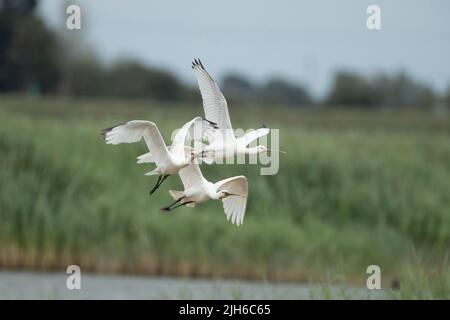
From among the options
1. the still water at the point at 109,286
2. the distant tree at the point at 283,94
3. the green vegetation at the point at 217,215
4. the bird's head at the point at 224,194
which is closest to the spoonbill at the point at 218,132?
the bird's head at the point at 224,194

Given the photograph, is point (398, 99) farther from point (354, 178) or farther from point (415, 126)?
point (354, 178)

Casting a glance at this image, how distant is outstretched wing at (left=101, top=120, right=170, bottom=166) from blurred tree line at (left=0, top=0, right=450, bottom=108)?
9734 mm

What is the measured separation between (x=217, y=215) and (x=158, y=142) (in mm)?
10289

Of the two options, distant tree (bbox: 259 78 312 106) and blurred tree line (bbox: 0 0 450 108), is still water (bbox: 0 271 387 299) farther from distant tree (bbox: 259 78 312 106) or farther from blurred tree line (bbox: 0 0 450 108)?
distant tree (bbox: 259 78 312 106)

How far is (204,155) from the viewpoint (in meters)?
4.59

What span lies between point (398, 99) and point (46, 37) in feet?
66.3

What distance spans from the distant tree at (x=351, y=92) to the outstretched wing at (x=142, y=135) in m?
36.0

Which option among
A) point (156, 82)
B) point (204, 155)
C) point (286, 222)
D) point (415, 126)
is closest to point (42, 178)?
point (286, 222)

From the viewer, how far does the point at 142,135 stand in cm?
470

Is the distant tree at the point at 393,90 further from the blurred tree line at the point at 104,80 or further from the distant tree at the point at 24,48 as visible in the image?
the distant tree at the point at 24,48

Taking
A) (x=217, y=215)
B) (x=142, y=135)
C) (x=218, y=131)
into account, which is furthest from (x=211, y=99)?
(x=217, y=215)

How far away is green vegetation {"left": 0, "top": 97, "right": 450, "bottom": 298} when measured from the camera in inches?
551

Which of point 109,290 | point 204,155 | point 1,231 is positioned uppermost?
point 204,155

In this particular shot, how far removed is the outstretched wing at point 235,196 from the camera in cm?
501
